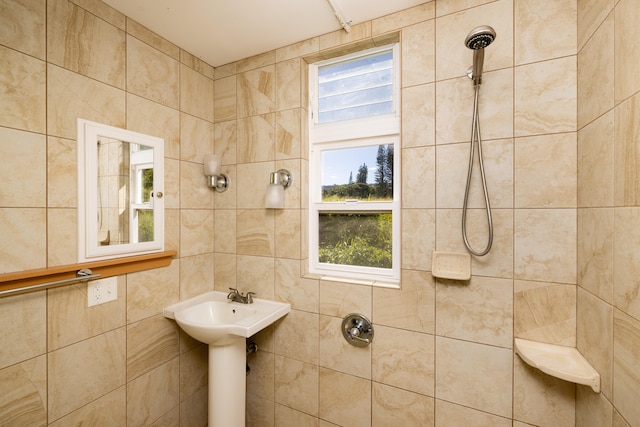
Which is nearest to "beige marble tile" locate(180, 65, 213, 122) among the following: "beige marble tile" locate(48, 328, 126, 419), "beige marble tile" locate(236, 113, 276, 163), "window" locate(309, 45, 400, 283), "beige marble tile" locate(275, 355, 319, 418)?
"beige marble tile" locate(236, 113, 276, 163)

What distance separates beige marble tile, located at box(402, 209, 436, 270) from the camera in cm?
133

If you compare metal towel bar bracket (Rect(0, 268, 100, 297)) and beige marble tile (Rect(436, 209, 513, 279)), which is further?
beige marble tile (Rect(436, 209, 513, 279))

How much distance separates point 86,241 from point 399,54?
6.15ft

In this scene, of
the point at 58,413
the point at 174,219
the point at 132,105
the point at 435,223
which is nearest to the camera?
the point at 58,413

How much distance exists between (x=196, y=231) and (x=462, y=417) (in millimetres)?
1851

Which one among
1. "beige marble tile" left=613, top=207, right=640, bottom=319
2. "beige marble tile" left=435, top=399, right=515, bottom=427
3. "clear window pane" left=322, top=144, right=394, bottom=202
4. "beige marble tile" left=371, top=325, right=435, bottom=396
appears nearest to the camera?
"beige marble tile" left=613, top=207, right=640, bottom=319

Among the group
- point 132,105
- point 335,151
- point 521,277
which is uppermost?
point 132,105

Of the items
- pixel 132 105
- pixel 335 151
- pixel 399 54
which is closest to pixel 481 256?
pixel 335 151

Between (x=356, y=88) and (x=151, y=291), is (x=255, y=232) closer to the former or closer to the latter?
(x=151, y=291)

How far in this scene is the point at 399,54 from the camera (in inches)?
57.3

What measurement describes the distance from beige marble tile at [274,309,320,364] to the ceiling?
1.70 m

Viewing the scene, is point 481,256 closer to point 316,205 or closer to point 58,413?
point 316,205

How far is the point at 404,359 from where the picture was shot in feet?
4.50

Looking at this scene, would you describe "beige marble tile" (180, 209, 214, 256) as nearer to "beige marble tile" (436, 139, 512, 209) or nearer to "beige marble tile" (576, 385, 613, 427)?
"beige marble tile" (436, 139, 512, 209)
